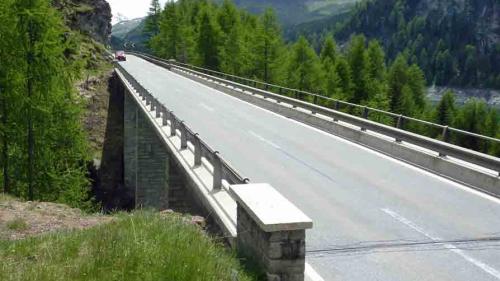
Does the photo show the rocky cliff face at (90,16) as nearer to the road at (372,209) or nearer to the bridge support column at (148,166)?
the bridge support column at (148,166)

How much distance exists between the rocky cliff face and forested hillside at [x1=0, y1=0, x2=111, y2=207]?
47196mm

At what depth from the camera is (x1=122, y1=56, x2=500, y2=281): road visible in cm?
820

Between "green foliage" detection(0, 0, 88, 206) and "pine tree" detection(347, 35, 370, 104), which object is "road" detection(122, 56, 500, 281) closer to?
"green foliage" detection(0, 0, 88, 206)

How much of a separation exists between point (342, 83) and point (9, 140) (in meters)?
53.6

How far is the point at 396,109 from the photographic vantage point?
75.2 meters

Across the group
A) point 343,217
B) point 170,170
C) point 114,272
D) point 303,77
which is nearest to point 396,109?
point 303,77

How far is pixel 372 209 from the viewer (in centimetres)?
1134

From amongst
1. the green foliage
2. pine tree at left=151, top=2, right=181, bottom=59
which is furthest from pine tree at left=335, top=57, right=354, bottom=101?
the green foliage

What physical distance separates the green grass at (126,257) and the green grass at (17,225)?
3.04 meters

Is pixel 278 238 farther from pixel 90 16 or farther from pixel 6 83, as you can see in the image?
pixel 90 16

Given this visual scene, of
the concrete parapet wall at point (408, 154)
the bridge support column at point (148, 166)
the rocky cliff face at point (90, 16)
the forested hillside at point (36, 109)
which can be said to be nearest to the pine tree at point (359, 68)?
the rocky cliff face at point (90, 16)

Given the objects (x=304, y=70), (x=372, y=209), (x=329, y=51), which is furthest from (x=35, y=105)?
(x=329, y=51)

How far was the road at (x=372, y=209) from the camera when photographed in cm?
820

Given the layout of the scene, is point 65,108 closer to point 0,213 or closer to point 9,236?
point 0,213
